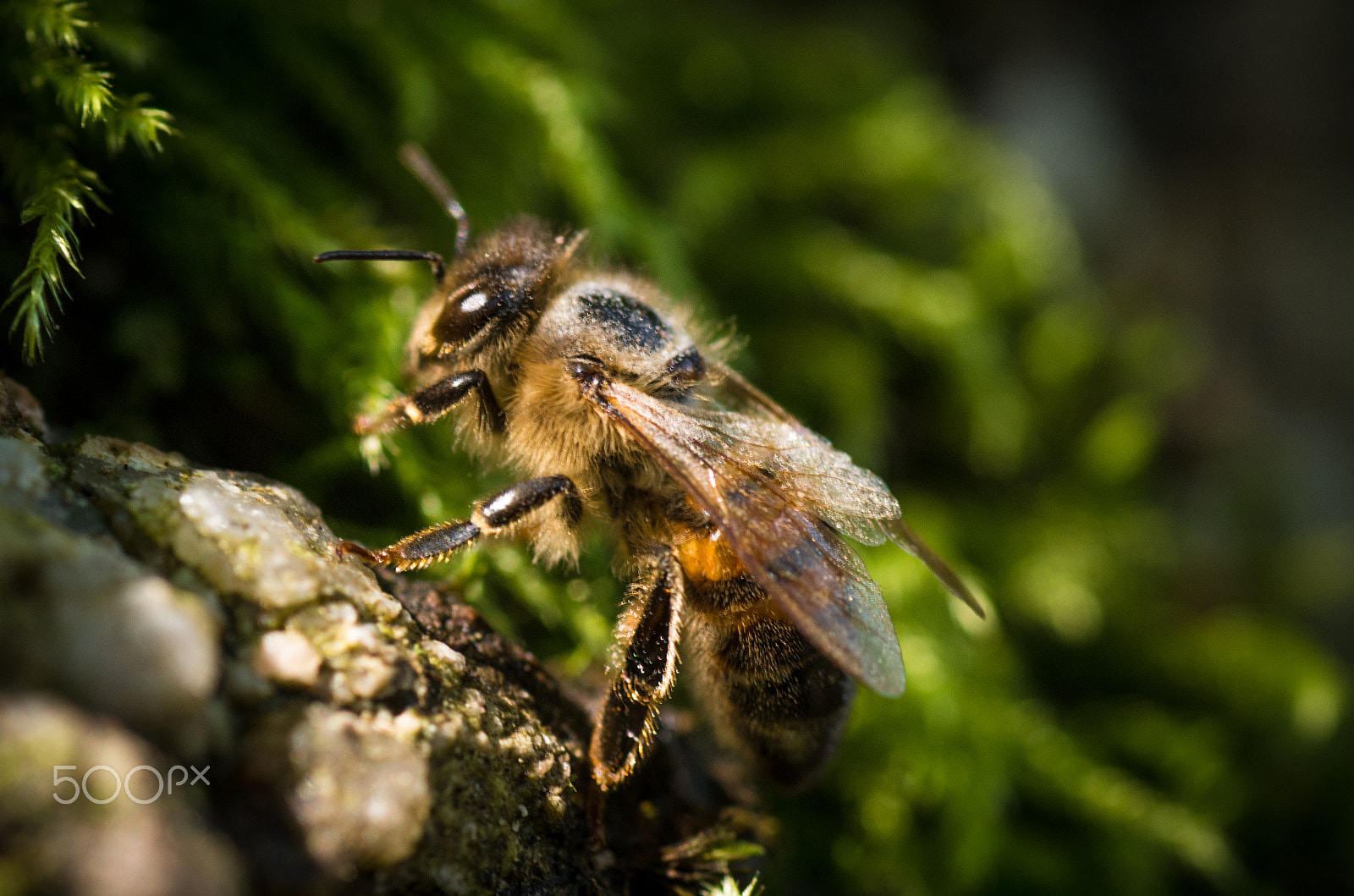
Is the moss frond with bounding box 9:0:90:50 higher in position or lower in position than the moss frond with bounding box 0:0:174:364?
higher

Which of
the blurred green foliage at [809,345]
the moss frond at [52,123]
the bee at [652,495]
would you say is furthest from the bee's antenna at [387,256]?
the moss frond at [52,123]

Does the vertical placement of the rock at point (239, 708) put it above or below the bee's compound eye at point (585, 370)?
below

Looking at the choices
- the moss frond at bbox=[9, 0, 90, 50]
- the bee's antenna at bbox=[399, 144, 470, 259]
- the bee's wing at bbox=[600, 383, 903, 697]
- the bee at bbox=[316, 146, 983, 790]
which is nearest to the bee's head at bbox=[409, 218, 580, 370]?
the bee at bbox=[316, 146, 983, 790]

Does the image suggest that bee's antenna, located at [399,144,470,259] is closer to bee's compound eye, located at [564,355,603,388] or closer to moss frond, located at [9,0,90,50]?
bee's compound eye, located at [564,355,603,388]

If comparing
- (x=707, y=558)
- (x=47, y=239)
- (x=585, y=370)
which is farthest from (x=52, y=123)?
(x=707, y=558)

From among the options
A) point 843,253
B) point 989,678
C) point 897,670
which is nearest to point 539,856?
point 897,670

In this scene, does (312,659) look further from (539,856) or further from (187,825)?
(539,856)

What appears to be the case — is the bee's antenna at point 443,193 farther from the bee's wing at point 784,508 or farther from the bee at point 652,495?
the bee's wing at point 784,508
